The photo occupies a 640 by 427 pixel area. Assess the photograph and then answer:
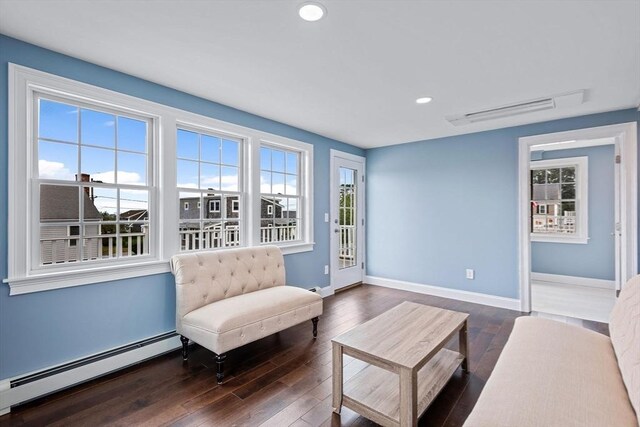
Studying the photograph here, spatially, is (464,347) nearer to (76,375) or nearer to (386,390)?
(386,390)

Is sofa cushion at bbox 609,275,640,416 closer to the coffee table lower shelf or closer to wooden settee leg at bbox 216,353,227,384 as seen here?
the coffee table lower shelf

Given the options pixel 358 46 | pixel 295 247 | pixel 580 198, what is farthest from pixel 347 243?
pixel 580 198

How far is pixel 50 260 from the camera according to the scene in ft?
7.25

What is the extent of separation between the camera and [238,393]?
2.13 metres

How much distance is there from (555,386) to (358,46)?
2105 millimetres

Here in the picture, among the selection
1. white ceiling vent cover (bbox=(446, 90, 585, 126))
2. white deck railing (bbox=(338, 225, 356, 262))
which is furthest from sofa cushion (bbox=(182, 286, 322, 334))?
white ceiling vent cover (bbox=(446, 90, 585, 126))

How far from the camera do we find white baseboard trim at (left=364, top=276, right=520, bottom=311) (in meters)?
3.98

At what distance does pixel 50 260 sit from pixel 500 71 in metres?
3.61

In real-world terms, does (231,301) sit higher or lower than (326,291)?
higher

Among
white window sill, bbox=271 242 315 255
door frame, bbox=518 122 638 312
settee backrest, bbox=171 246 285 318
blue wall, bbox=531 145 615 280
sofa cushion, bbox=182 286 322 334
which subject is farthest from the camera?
blue wall, bbox=531 145 615 280

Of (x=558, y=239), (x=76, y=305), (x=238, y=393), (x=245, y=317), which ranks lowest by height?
(x=238, y=393)

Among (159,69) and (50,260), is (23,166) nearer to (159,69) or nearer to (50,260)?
(50,260)

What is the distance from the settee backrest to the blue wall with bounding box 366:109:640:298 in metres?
2.31

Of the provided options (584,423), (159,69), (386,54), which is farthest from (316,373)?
(159,69)
